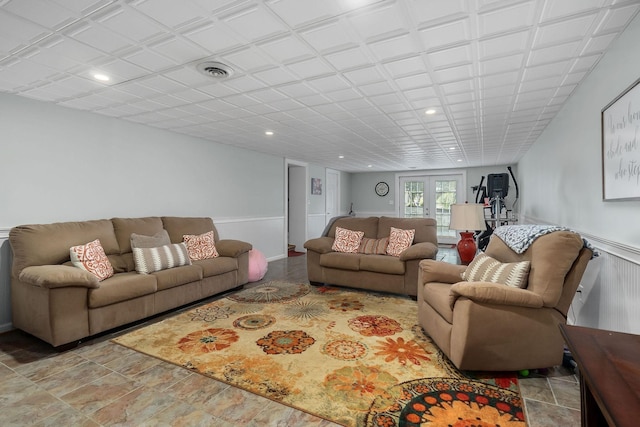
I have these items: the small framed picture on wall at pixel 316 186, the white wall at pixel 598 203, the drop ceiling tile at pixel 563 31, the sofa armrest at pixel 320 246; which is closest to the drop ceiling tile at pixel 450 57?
the drop ceiling tile at pixel 563 31

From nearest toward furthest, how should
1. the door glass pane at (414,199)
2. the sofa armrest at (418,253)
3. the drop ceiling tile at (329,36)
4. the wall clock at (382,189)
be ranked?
1. the drop ceiling tile at (329,36)
2. the sofa armrest at (418,253)
3. the door glass pane at (414,199)
4. the wall clock at (382,189)

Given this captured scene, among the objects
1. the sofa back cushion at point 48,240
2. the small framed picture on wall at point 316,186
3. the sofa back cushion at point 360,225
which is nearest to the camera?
the sofa back cushion at point 48,240

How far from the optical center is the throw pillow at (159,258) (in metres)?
3.20

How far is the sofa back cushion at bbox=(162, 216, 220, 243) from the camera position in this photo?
3.95 m

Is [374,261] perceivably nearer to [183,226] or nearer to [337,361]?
[337,361]

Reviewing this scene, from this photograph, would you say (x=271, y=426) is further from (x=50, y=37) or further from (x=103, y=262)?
(x=50, y=37)

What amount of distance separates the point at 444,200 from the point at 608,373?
333 inches

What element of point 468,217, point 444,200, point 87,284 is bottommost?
point 87,284

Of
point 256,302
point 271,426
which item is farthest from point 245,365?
point 256,302

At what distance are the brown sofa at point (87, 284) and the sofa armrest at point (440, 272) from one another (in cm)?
246

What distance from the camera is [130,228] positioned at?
352 cm

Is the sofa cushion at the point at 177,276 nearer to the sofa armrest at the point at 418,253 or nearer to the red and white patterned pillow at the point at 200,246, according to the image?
the red and white patterned pillow at the point at 200,246

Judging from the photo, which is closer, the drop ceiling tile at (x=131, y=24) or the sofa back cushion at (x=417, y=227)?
the drop ceiling tile at (x=131, y=24)

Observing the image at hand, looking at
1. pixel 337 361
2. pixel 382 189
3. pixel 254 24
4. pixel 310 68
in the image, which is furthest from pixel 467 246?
pixel 382 189
